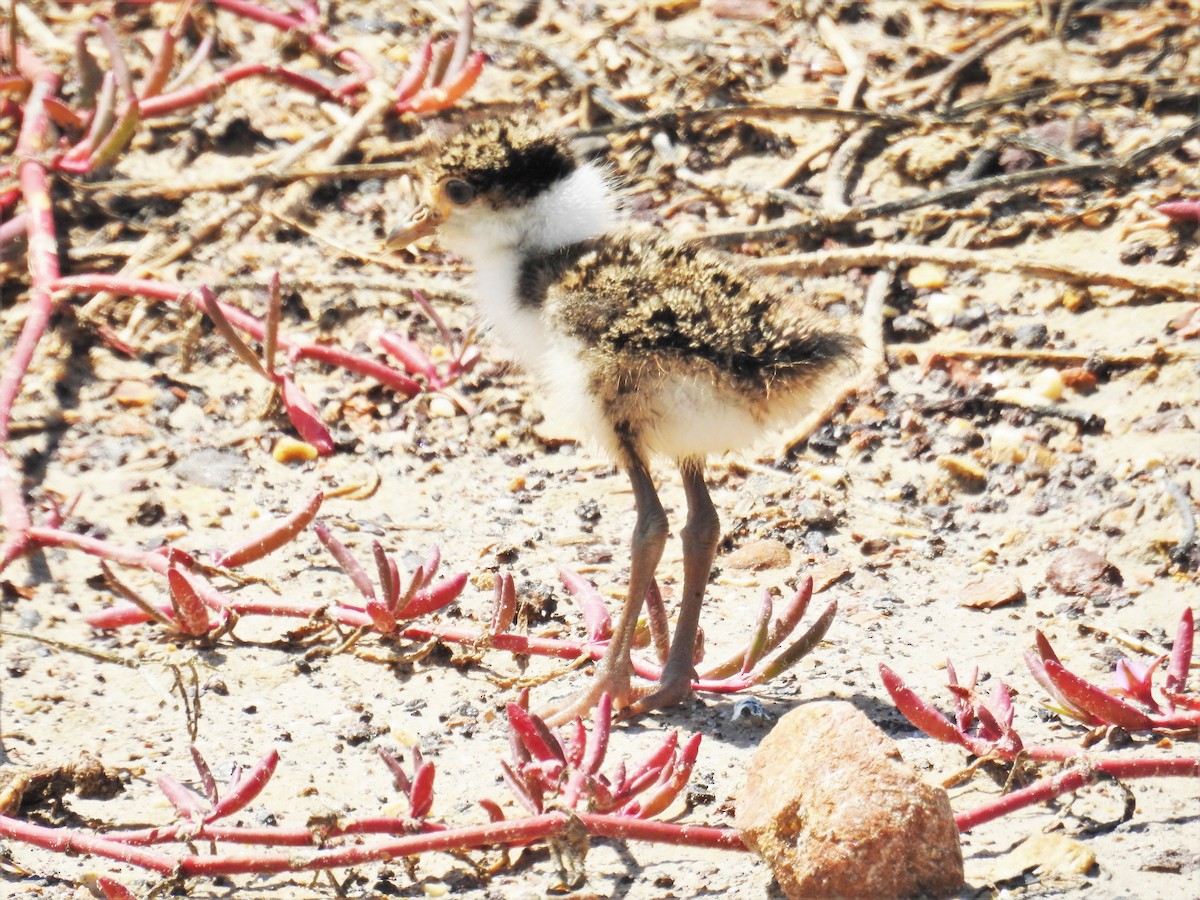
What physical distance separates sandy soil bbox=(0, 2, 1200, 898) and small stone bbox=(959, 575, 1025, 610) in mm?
26

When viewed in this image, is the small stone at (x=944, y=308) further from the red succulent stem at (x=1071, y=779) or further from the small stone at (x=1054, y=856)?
the small stone at (x=1054, y=856)

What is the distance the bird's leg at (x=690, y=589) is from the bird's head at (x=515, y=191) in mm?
667

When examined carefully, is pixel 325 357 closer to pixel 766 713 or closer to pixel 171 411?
pixel 171 411

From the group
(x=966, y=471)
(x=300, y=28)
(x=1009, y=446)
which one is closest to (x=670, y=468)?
(x=966, y=471)

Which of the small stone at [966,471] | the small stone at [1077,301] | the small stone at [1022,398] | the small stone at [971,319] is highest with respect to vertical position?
the small stone at [1077,301]

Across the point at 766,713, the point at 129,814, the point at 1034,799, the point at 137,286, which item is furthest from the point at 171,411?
the point at 1034,799

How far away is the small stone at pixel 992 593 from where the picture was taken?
3.38m

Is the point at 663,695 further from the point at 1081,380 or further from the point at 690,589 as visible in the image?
the point at 1081,380

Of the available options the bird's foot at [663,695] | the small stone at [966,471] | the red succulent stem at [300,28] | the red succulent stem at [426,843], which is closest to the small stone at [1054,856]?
the red succulent stem at [426,843]

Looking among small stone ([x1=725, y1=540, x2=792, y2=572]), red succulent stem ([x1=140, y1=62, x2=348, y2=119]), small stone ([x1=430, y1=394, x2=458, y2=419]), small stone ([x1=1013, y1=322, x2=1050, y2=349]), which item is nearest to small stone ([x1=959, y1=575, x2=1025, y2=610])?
small stone ([x1=725, y1=540, x2=792, y2=572])

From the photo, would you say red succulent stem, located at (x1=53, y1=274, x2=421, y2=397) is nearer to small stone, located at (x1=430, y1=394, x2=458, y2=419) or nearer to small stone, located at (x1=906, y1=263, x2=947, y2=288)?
small stone, located at (x1=430, y1=394, x2=458, y2=419)

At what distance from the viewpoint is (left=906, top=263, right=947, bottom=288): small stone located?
15.0 ft

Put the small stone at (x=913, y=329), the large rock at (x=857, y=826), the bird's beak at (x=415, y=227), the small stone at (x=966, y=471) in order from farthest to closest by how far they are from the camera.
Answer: the small stone at (x=913, y=329)
the small stone at (x=966, y=471)
the bird's beak at (x=415, y=227)
the large rock at (x=857, y=826)

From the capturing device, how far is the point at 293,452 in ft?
13.8
